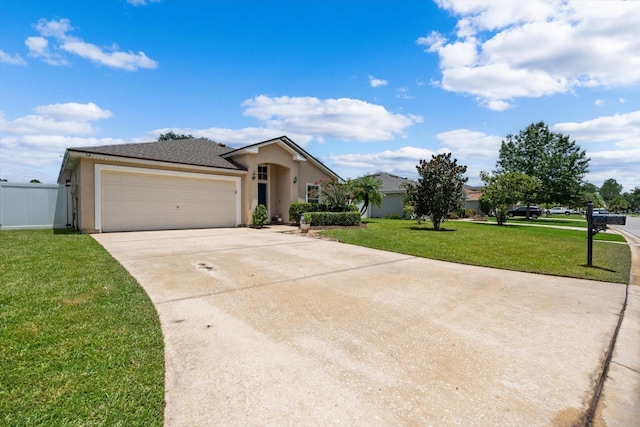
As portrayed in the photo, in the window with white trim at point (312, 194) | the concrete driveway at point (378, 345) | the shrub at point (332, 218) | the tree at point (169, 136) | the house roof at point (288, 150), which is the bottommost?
the concrete driveway at point (378, 345)

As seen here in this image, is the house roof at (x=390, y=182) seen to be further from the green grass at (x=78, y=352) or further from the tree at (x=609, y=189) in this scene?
the tree at (x=609, y=189)

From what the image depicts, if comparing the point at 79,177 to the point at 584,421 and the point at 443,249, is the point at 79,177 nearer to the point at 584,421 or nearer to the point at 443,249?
the point at 443,249

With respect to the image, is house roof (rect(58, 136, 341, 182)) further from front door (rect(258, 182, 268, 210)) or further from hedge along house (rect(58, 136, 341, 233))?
front door (rect(258, 182, 268, 210))

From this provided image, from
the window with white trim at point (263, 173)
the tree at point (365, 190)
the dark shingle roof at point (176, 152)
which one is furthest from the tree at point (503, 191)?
the dark shingle roof at point (176, 152)

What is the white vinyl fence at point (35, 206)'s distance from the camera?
1397cm

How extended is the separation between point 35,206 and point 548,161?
150 feet

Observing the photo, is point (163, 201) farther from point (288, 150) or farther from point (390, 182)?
point (390, 182)

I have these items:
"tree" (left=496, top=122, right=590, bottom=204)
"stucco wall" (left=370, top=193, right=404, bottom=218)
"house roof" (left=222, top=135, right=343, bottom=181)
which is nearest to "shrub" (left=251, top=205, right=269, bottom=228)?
"house roof" (left=222, top=135, right=343, bottom=181)

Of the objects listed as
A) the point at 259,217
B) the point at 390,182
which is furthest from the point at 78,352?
the point at 390,182

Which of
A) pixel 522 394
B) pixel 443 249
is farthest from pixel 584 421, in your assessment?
pixel 443 249

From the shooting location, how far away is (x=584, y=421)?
2143 millimetres

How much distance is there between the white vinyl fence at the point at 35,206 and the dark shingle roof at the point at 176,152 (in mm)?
4197

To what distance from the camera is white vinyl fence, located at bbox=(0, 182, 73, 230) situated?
45.8ft

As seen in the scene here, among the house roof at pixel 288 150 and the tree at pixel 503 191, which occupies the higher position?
the house roof at pixel 288 150
